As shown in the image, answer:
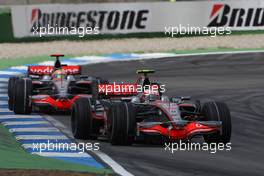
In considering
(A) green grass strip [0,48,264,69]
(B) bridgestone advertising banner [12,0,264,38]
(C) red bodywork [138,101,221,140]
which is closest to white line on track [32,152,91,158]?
(C) red bodywork [138,101,221,140]

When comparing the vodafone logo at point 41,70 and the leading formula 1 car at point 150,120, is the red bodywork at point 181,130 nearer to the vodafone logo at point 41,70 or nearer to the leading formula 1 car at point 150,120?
the leading formula 1 car at point 150,120

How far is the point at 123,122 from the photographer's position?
16.6 m

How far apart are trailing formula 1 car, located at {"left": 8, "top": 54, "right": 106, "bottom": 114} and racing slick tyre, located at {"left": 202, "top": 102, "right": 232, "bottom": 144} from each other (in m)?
4.54

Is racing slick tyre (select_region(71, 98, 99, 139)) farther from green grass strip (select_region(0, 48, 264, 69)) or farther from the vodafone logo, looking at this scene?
green grass strip (select_region(0, 48, 264, 69))

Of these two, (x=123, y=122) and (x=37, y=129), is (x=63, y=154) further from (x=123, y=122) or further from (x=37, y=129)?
(x=37, y=129)

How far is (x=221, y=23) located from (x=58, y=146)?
25070 millimetres

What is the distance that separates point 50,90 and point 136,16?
17.8 meters

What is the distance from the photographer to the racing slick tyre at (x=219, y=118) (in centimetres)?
1698

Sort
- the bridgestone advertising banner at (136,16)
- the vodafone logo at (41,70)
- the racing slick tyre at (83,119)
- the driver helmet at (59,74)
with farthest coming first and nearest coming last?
the bridgestone advertising banner at (136,16)
the vodafone logo at (41,70)
the driver helmet at (59,74)
the racing slick tyre at (83,119)

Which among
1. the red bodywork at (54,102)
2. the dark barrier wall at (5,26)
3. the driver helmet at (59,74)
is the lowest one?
the red bodywork at (54,102)

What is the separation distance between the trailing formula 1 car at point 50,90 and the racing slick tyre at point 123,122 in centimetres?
464

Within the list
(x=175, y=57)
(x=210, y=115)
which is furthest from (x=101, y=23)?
(x=210, y=115)

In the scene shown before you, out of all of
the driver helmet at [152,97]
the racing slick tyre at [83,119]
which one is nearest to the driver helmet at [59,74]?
the racing slick tyre at [83,119]

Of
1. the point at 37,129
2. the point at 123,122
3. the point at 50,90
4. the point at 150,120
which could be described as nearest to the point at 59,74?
the point at 50,90
